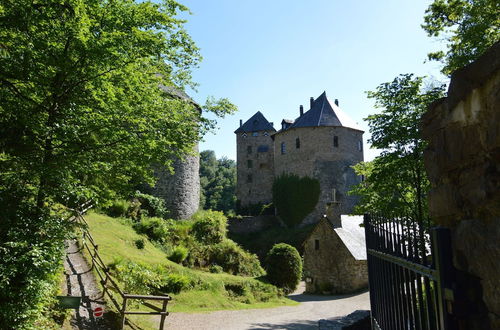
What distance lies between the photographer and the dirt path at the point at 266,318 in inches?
453

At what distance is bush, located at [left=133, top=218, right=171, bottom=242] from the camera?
767 inches

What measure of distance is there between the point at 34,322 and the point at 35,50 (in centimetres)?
484

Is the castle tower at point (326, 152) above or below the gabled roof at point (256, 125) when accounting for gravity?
below

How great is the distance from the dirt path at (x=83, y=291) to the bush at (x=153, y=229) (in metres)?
7.30

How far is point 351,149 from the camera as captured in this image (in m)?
40.5

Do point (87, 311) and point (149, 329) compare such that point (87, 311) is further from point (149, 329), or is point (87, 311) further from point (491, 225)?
point (491, 225)

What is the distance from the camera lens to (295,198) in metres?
39.8

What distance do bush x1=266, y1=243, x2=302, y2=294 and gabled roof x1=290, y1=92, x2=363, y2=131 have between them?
72.1 feet

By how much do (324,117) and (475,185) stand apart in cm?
3915

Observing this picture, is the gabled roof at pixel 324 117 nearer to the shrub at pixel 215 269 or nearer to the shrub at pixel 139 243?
the shrub at pixel 215 269

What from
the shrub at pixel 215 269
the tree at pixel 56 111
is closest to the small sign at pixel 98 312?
the tree at pixel 56 111

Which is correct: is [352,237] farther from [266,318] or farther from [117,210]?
[117,210]

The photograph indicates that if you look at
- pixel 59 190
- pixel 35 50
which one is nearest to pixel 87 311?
pixel 59 190

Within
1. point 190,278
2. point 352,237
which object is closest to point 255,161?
point 352,237
